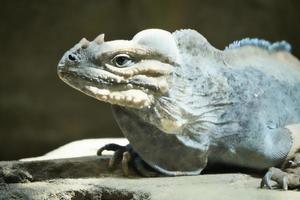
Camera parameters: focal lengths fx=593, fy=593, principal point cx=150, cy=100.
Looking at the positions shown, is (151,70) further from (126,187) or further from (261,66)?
(261,66)

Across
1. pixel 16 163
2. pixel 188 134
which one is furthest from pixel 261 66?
pixel 16 163

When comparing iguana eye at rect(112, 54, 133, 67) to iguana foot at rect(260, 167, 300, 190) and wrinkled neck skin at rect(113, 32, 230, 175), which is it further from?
iguana foot at rect(260, 167, 300, 190)

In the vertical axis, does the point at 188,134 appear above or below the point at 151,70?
below

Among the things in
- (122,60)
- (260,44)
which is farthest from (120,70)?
(260,44)

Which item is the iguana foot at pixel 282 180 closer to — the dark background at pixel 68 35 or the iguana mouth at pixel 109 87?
the iguana mouth at pixel 109 87

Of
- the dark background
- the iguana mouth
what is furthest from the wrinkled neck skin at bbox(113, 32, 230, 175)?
the dark background

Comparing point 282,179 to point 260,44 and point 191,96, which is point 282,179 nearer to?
point 191,96
